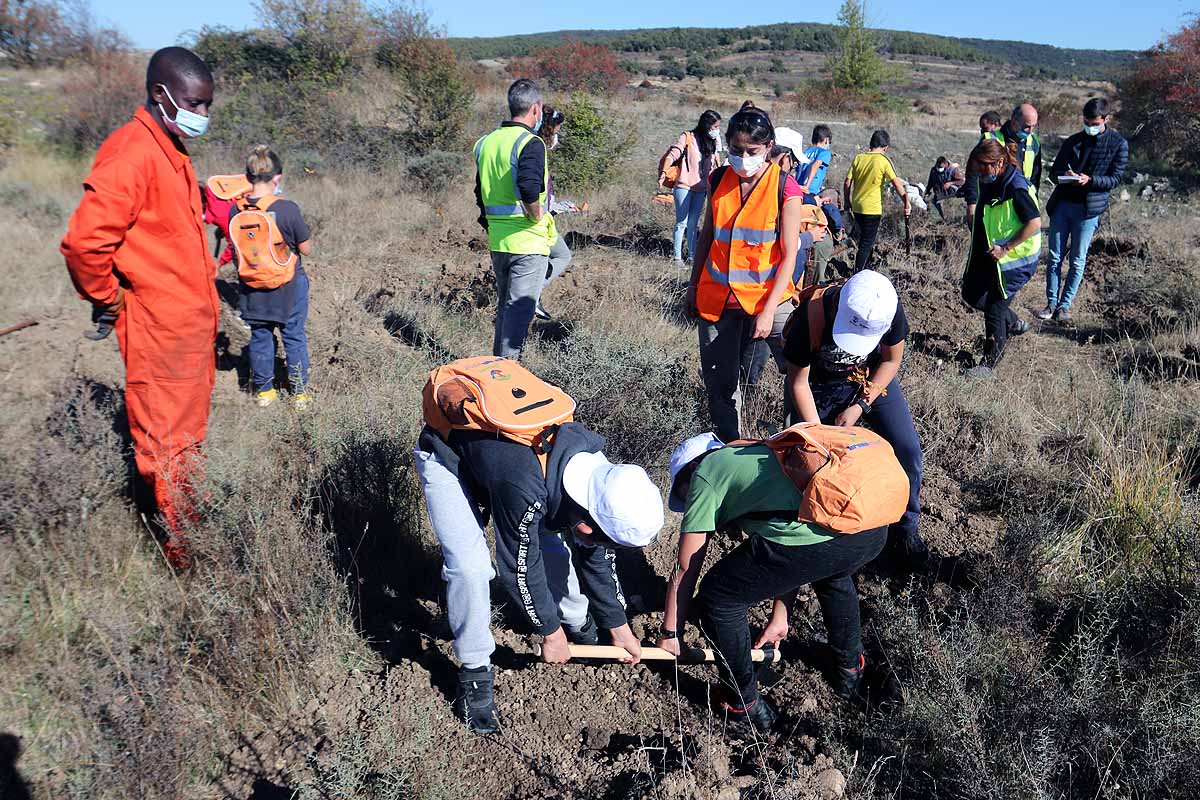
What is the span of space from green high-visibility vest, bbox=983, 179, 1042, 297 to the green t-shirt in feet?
12.1

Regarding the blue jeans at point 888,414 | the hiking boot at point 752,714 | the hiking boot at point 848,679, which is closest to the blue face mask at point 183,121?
the blue jeans at point 888,414

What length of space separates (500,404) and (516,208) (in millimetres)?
2564

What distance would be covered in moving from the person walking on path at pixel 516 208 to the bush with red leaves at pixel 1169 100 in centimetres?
1811

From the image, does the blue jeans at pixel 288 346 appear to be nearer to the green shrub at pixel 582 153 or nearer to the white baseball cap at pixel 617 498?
the white baseball cap at pixel 617 498

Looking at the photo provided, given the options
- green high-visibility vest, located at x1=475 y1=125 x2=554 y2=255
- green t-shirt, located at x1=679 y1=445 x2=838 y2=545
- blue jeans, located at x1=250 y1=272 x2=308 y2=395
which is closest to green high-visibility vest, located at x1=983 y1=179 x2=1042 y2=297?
green high-visibility vest, located at x1=475 y1=125 x2=554 y2=255

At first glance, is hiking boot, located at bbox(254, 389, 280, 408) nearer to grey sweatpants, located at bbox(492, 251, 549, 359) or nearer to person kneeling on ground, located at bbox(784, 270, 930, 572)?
grey sweatpants, located at bbox(492, 251, 549, 359)

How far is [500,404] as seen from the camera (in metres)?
2.42

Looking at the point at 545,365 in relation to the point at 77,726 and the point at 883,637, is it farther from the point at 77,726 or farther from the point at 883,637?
the point at 77,726

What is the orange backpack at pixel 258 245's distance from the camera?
179 inches

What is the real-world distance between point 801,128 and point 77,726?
24152 mm

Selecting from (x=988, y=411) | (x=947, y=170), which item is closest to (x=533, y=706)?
(x=988, y=411)

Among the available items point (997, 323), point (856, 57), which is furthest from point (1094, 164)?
point (856, 57)

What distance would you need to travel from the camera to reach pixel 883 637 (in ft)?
10.8

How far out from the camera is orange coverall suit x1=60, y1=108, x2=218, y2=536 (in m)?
2.83
